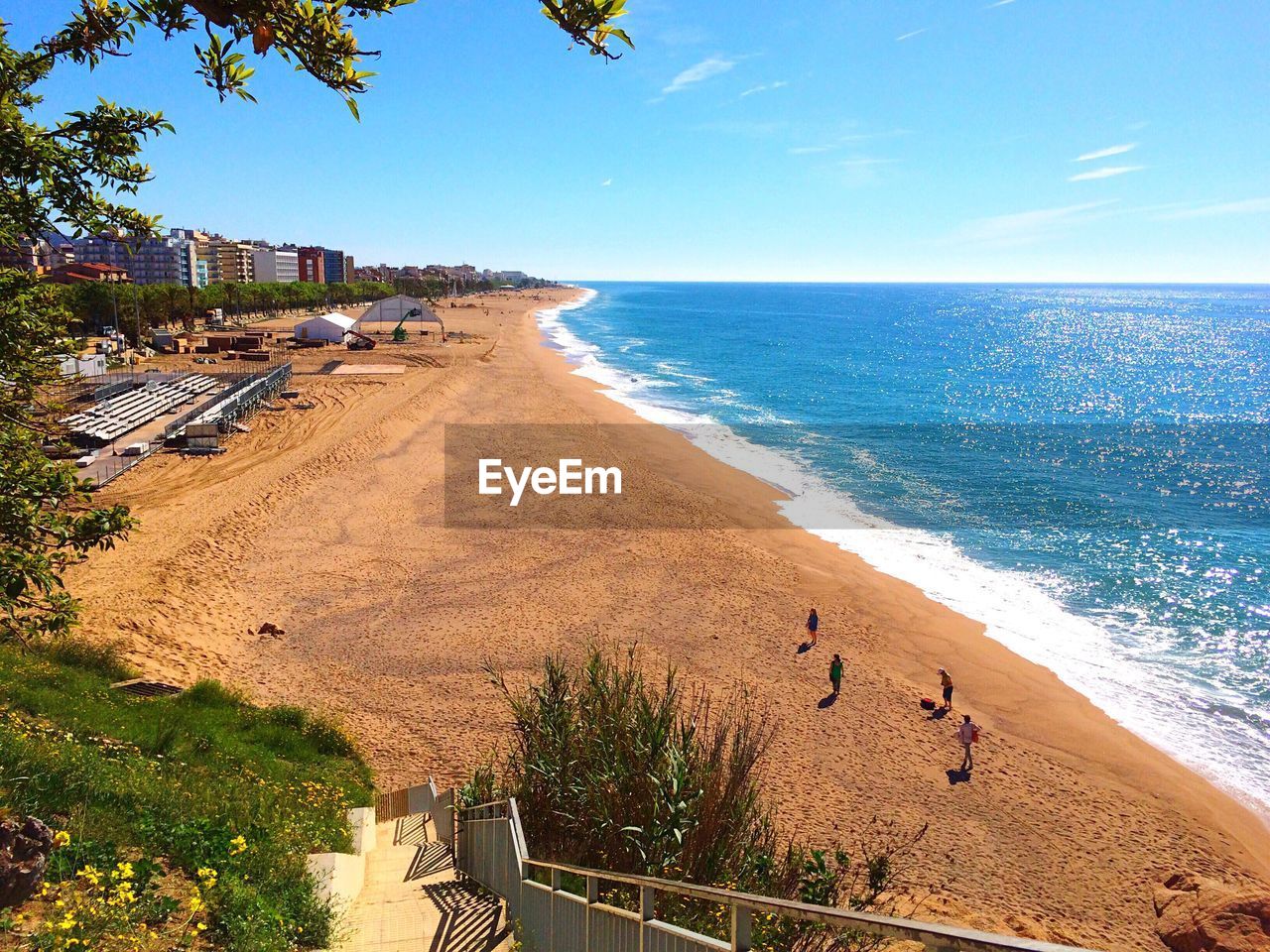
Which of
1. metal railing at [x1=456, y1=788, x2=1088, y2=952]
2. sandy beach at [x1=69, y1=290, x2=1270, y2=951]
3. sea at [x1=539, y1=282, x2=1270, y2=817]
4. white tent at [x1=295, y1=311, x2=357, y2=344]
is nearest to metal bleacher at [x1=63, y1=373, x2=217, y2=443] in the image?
sandy beach at [x1=69, y1=290, x2=1270, y2=951]

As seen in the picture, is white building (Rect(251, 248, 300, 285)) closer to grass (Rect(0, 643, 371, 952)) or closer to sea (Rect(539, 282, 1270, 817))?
sea (Rect(539, 282, 1270, 817))

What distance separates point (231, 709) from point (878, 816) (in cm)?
994

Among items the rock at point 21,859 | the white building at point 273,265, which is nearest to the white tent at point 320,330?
the rock at point 21,859

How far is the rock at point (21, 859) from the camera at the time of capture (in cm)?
430

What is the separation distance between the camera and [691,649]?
17.1 meters

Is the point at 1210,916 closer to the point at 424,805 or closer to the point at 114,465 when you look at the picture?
the point at 424,805

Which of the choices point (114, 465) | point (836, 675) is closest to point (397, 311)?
point (114, 465)

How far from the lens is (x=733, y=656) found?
16.9 m

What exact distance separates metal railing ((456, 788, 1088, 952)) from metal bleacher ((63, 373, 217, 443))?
24.1 m

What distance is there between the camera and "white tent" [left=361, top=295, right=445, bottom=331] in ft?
230

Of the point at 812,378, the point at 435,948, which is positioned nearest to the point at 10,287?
the point at 435,948

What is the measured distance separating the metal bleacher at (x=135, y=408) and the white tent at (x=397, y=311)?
29614mm

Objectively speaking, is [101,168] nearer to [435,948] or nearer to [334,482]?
[435,948]

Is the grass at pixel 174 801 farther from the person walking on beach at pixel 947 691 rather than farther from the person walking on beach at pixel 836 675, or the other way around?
the person walking on beach at pixel 947 691
